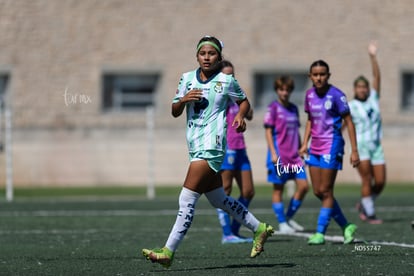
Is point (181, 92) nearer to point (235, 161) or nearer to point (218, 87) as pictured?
point (218, 87)

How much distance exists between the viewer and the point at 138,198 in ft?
76.7

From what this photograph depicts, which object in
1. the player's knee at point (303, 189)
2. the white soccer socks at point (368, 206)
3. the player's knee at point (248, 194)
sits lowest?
the white soccer socks at point (368, 206)

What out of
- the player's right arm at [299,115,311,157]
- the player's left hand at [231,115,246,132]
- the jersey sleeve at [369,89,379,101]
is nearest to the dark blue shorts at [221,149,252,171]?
the player's right arm at [299,115,311,157]

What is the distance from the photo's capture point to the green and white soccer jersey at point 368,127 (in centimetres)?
1656

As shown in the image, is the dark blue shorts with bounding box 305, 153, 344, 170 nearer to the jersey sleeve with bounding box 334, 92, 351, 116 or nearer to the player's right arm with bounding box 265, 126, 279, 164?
the jersey sleeve with bounding box 334, 92, 351, 116

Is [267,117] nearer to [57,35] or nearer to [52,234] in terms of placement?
[52,234]

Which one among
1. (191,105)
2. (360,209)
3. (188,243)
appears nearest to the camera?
(191,105)

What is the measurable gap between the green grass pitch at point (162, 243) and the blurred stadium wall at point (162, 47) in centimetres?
860

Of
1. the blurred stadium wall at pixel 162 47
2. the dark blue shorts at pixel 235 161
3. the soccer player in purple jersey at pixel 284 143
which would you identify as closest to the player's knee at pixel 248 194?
the dark blue shorts at pixel 235 161

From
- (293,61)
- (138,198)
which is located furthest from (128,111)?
(138,198)

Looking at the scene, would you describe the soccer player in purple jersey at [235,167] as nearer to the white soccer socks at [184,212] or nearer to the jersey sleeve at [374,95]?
the white soccer socks at [184,212]

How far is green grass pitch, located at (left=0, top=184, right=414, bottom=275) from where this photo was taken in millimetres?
9773

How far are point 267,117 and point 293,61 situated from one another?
16271 millimetres

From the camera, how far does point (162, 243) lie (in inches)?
499
